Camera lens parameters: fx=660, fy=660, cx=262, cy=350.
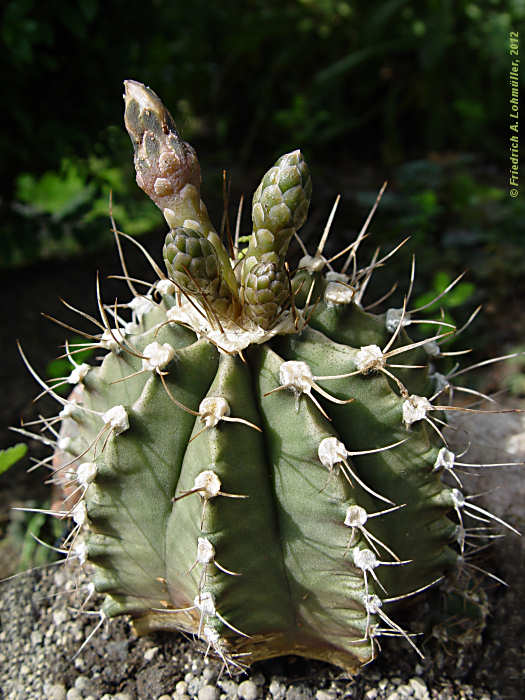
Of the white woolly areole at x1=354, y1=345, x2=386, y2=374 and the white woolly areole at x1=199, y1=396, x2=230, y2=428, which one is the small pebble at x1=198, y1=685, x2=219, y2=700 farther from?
the white woolly areole at x1=354, y1=345, x2=386, y2=374

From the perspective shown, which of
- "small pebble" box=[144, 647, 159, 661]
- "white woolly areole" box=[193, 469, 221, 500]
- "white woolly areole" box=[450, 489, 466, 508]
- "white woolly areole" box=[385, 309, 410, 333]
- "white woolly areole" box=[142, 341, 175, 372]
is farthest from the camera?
"small pebble" box=[144, 647, 159, 661]

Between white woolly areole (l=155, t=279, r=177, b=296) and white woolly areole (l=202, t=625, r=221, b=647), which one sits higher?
white woolly areole (l=155, t=279, r=177, b=296)

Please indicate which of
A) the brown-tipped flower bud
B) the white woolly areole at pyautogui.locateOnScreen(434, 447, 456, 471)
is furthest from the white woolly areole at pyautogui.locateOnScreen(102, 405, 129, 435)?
the white woolly areole at pyautogui.locateOnScreen(434, 447, 456, 471)

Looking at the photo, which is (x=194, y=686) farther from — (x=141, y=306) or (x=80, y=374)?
(x=141, y=306)

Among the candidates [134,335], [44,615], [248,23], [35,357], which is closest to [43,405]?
[35,357]

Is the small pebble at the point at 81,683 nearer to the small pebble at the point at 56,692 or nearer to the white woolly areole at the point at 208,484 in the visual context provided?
the small pebble at the point at 56,692

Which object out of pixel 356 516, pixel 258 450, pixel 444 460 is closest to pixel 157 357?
pixel 258 450

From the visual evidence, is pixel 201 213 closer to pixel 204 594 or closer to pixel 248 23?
pixel 204 594
